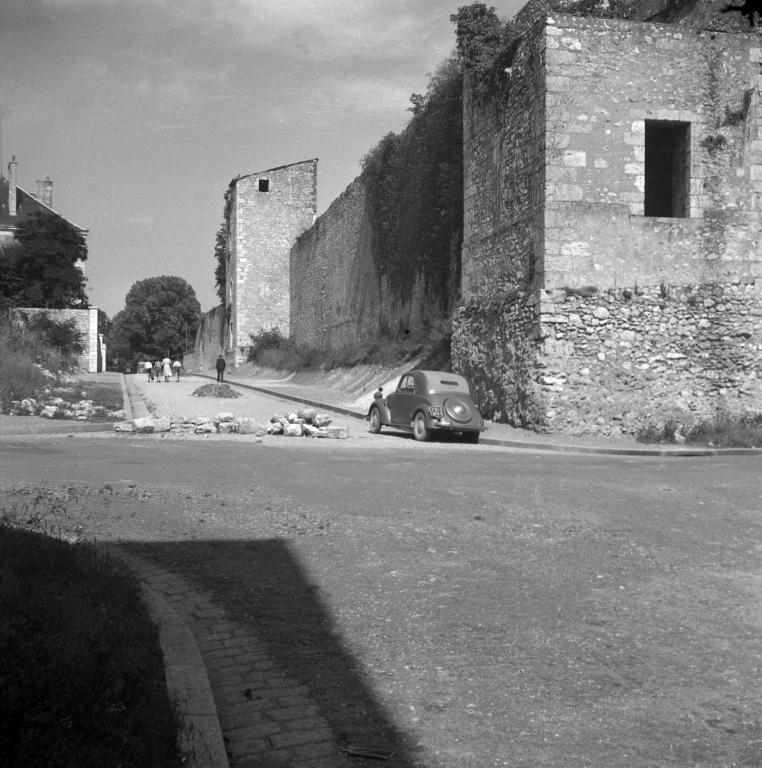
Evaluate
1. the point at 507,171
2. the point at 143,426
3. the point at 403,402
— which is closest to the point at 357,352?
the point at 507,171

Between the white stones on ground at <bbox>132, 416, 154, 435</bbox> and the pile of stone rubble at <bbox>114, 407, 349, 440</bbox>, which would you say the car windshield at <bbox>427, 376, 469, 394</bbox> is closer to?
the pile of stone rubble at <bbox>114, 407, 349, 440</bbox>

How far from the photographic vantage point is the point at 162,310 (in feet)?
293

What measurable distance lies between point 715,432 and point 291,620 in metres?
12.7

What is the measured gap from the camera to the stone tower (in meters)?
50.1

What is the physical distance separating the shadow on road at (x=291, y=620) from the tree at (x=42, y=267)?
4210 cm

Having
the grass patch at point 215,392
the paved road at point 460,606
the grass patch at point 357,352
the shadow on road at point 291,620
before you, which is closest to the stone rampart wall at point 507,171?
the grass patch at point 357,352

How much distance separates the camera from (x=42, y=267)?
46781 millimetres

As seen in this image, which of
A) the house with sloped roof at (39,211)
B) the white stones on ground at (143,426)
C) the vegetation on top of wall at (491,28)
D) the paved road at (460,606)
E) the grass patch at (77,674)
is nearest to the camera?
the grass patch at (77,674)

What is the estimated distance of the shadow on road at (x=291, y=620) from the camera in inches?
135

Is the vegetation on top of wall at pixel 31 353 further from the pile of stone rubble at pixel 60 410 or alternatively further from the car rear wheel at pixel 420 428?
the car rear wheel at pixel 420 428

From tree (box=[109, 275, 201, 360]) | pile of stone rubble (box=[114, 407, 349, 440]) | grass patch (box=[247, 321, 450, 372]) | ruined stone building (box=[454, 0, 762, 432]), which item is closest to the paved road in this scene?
pile of stone rubble (box=[114, 407, 349, 440])

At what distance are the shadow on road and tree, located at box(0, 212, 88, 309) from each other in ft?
138

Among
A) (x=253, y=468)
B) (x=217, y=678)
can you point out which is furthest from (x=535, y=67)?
(x=217, y=678)

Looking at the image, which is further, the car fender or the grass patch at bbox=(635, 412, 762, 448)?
the car fender
